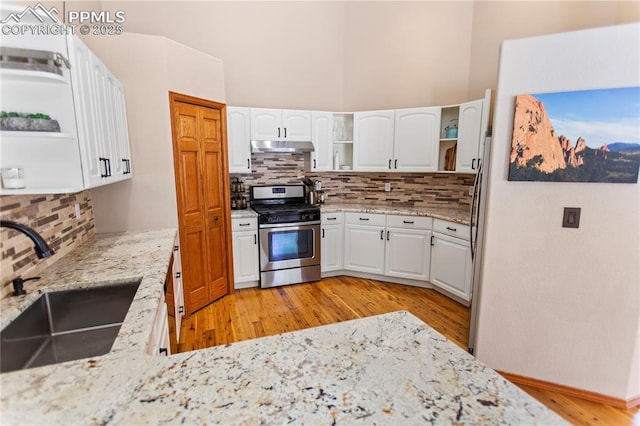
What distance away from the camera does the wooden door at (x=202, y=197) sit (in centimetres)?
299

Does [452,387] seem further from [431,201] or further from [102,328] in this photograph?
[431,201]

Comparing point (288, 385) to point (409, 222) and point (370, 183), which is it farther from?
point (370, 183)

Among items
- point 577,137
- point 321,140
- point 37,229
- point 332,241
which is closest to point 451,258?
point 332,241

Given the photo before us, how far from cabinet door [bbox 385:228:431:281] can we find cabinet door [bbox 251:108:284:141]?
72.2 inches

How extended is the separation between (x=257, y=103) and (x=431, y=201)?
2.64 meters

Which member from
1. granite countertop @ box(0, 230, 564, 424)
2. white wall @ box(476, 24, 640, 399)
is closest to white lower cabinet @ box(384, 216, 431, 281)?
white wall @ box(476, 24, 640, 399)

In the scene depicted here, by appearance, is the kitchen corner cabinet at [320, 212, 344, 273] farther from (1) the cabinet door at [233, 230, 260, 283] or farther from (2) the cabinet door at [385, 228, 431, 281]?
(1) the cabinet door at [233, 230, 260, 283]

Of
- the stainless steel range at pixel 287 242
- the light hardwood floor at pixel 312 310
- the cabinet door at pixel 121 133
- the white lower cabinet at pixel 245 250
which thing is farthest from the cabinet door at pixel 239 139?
the light hardwood floor at pixel 312 310

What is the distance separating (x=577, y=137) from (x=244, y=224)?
307cm

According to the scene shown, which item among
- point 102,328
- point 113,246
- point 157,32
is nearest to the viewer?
point 102,328

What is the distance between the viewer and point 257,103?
14.0ft

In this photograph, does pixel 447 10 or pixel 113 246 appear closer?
pixel 113 246

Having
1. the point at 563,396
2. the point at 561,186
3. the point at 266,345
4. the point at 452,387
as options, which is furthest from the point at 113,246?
the point at 563,396

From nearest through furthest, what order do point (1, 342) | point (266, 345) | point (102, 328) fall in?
point (266, 345)
point (1, 342)
point (102, 328)
